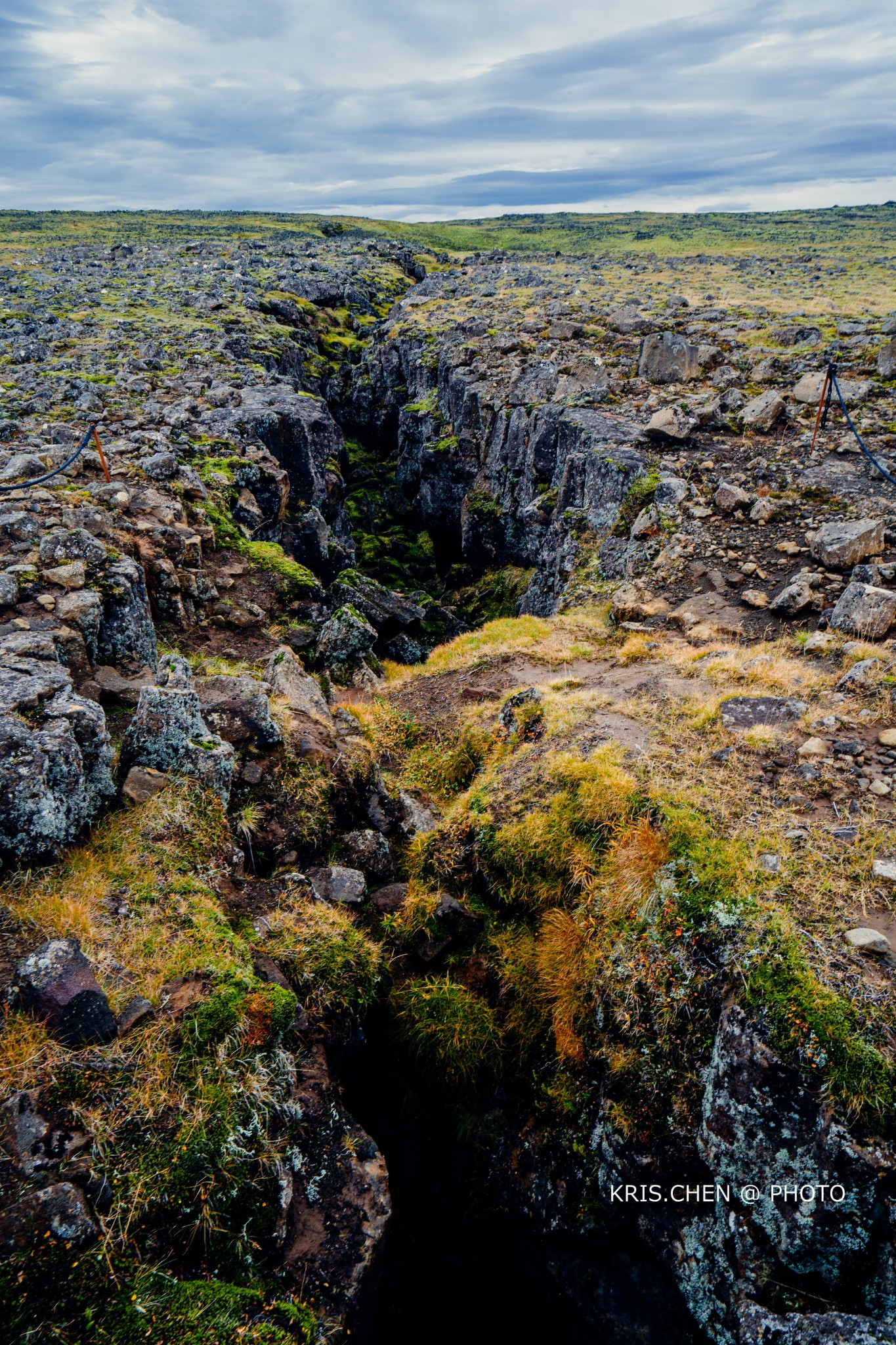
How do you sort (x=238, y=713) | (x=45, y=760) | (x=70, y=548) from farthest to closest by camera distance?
(x=70, y=548) < (x=238, y=713) < (x=45, y=760)

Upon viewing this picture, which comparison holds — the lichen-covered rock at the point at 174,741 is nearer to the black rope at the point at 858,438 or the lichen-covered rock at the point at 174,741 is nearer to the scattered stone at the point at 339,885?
the scattered stone at the point at 339,885

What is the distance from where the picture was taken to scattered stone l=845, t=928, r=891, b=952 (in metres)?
5.61

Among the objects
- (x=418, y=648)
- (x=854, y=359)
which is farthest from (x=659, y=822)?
(x=854, y=359)

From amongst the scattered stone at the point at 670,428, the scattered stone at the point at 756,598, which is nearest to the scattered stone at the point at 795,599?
the scattered stone at the point at 756,598

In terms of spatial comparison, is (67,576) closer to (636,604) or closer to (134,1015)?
(134,1015)

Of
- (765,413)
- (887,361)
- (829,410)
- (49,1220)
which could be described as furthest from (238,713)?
(887,361)

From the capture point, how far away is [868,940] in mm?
5645

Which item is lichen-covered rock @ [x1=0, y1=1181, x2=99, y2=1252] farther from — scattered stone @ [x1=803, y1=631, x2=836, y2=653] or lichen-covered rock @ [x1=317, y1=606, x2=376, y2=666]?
lichen-covered rock @ [x1=317, y1=606, x2=376, y2=666]

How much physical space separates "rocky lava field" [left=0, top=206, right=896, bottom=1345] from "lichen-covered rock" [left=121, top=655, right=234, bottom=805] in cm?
5

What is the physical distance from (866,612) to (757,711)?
13.2ft

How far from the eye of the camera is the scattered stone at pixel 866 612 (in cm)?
1154

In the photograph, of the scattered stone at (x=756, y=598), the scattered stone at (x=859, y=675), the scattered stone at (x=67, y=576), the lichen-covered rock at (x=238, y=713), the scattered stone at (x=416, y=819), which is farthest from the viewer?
the scattered stone at (x=756, y=598)

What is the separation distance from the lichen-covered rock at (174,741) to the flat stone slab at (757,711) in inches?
288

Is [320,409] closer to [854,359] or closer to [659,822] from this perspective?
[854,359]
